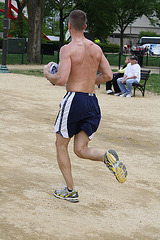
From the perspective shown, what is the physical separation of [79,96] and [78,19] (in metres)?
0.78

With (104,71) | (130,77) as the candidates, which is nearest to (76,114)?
(104,71)

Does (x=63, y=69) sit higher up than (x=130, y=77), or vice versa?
(x=63, y=69)

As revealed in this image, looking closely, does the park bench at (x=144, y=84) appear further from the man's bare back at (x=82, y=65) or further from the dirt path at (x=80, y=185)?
the man's bare back at (x=82, y=65)

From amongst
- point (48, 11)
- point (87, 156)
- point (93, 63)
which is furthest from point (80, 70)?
point (48, 11)

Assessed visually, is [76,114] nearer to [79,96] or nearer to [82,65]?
[79,96]

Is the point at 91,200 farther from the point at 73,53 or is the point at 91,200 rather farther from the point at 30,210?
the point at 73,53

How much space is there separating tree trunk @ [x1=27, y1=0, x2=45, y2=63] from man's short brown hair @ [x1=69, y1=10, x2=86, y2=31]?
2249cm

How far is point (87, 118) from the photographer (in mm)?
4387

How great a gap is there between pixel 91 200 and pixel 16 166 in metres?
1.40

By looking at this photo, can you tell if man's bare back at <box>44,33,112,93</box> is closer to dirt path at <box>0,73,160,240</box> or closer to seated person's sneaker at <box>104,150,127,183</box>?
seated person's sneaker at <box>104,150,127,183</box>

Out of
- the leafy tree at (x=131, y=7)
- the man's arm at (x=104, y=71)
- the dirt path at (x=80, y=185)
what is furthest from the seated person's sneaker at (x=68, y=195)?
the leafy tree at (x=131, y=7)

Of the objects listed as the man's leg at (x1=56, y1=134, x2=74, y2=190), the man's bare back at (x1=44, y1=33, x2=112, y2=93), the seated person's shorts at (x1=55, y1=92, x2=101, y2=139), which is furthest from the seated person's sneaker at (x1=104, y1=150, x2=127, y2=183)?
the man's bare back at (x1=44, y1=33, x2=112, y2=93)

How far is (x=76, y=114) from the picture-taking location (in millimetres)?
4320

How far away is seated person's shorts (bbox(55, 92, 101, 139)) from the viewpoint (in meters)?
4.31
